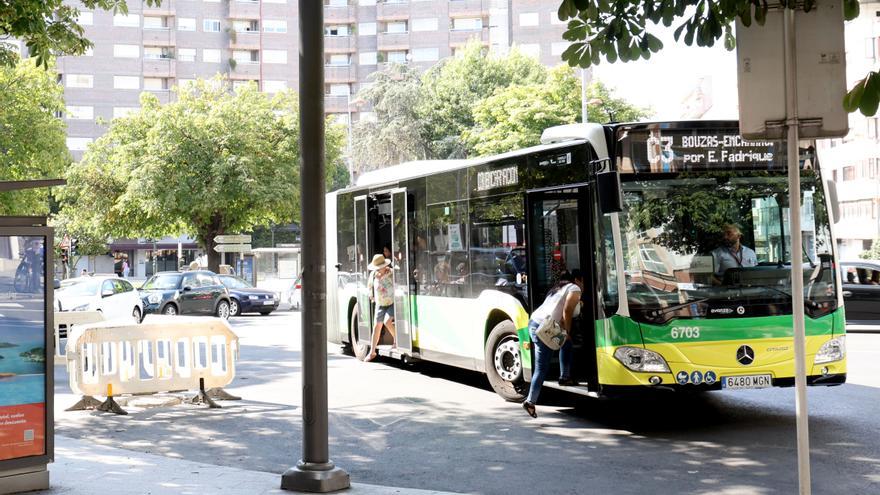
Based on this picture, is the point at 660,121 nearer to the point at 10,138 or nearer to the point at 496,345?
the point at 496,345

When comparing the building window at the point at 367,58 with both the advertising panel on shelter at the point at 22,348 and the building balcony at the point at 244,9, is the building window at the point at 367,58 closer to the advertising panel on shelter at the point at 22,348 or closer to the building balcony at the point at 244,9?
the building balcony at the point at 244,9

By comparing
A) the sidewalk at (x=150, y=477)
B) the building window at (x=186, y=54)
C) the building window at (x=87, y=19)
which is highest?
the building window at (x=87, y=19)

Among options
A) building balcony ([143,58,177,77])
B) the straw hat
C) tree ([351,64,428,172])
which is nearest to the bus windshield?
the straw hat

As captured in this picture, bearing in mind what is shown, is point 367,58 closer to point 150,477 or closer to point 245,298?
point 245,298

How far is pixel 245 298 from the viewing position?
107 ft

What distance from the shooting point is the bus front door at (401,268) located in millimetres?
14828

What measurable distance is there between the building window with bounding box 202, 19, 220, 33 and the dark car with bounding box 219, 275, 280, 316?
52.5 metres

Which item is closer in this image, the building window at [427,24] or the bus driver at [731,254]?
the bus driver at [731,254]

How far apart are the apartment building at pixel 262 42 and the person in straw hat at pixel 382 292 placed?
6503 centimetres

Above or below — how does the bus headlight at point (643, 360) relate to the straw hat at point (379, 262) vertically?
below

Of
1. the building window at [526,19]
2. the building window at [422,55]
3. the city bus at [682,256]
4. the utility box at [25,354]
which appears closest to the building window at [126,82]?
the building window at [422,55]

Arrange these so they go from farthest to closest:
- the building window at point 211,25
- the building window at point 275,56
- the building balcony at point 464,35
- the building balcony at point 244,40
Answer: the building balcony at point 464,35 < the building window at point 275,56 < the building balcony at point 244,40 < the building window at point 211,25

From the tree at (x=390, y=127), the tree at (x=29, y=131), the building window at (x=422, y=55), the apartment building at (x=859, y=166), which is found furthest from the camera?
the building window at (x=422, y=55)

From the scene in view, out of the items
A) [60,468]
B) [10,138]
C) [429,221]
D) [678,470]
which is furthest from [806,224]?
[10,138]
